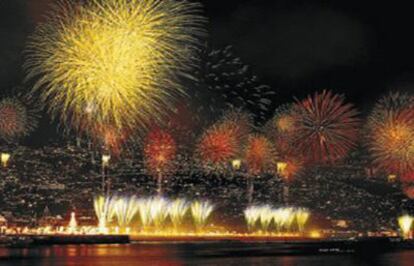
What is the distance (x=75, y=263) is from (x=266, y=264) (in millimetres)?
25212

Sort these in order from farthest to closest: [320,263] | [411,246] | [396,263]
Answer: [411,246], [396,263], [320,263]

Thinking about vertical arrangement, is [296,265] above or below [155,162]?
below

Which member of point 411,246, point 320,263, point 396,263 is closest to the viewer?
point 320,263

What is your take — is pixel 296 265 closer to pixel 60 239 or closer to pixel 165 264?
pixel 165 264

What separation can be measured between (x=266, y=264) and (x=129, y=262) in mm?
18282

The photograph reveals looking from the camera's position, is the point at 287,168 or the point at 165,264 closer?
the point at 165,264

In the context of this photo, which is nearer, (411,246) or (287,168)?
(411,246)

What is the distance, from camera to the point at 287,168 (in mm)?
182250

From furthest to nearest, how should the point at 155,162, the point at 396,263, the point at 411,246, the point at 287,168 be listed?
the point at 287,168 < the point at 411,246 < the point at 155,162 < the point at 396,263

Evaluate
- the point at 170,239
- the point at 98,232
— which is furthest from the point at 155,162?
the point at 170,239

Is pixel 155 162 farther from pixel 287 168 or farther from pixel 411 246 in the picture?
pixel 411 246

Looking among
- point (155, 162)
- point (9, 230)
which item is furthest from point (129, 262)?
point (9, 230)

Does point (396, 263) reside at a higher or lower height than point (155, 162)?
lower

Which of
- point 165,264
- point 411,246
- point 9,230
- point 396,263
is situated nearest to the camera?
point 165,264
